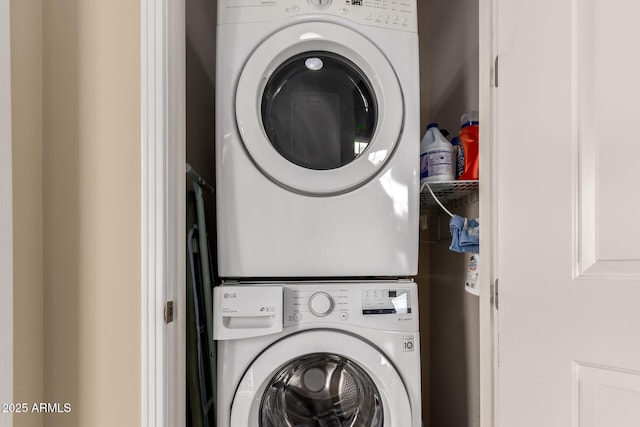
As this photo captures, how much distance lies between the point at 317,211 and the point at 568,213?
0.65 meters

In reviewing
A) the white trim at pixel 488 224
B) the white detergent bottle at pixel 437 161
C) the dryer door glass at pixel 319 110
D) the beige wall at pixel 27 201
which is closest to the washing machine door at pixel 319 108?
the dryer door glass at pixel 319 110

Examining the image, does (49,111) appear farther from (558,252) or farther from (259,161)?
(558,252)

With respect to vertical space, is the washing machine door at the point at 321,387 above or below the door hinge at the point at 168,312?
below

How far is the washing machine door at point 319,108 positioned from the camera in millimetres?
1261

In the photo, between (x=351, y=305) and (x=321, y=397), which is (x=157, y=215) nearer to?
(x=351, y=305)

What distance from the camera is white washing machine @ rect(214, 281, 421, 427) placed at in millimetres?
1197

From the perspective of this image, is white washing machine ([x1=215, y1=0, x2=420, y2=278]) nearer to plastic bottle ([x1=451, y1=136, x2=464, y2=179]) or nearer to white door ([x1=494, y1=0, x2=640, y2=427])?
→ plastic bottle ([x1=451, y1=136, x2=464, y2=179])

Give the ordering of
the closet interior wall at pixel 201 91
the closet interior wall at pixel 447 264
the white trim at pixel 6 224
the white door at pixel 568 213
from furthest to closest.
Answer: the closet interior wall at pixel 201 91 < the closet interior wall at pixel 447 264 < the white trim at pixel 6 224 < the white door at pixel 568 213

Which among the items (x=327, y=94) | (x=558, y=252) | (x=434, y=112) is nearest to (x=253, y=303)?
(x=327, y=94)

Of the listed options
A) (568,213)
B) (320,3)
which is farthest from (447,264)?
(320,3)

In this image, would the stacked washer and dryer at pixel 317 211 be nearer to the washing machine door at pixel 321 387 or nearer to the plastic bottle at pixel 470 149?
the washing machine door at pixel 321 387

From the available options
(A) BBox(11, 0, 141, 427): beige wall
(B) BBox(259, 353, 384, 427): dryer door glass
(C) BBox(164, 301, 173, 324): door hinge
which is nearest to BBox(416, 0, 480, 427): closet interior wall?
(B) BBox(259, 353, 384, 427): dryer door glass

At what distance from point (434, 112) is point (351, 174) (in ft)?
2.87

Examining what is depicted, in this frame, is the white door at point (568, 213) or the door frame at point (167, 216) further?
the door frame at point (167, 216)
